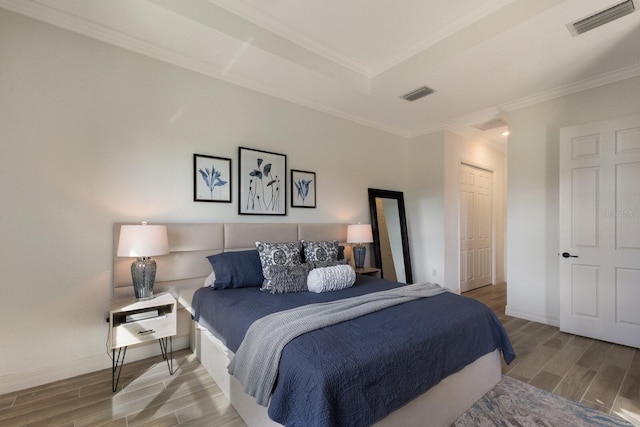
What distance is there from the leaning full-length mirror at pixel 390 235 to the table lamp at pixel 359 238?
0.52 metres

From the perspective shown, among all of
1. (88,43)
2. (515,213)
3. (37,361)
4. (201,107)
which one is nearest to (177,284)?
(37,361)

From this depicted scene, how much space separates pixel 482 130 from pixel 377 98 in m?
2.43

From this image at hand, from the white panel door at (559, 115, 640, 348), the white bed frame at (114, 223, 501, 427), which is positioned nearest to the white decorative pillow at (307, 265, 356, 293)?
the white bed frame at (114, 223, 501, 427)

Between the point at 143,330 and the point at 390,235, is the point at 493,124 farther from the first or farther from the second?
the point at 143,330

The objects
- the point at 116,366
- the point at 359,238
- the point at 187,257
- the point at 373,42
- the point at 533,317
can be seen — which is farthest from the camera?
the point at 359,238

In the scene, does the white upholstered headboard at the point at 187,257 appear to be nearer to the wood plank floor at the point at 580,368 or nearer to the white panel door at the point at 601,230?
the wood plank floor at the point at 580,368

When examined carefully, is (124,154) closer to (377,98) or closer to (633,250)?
(377,98)

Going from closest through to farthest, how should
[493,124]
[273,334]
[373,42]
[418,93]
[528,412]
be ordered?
1. [273,334]
2. [528,412]
3. [373,42]
4. [418,93]
5. [493,124]

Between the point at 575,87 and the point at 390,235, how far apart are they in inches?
112

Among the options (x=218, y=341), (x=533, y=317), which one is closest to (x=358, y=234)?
(x=218, y=341)

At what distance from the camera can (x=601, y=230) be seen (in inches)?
116

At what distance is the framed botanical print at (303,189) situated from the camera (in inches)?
138

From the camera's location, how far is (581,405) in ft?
6.32

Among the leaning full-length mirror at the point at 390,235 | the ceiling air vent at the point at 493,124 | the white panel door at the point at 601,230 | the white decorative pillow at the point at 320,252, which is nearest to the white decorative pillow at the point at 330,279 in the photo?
the white decorative pillow at the point at 320,252
